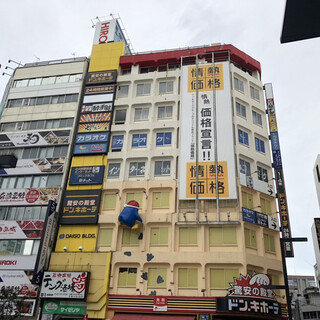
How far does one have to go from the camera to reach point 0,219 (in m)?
38.3

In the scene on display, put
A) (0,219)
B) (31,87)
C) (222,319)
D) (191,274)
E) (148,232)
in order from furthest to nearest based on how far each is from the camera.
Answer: (31,87) → (0,219) → (148,232) → (191,274) → (222,319)

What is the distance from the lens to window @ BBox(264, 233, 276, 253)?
34.5 meters

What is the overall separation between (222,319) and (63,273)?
1592 cm

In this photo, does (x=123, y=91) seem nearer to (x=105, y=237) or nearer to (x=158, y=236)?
(x=105, y=237)

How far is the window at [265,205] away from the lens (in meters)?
36.4

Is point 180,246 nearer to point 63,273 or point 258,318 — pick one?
point 258,318

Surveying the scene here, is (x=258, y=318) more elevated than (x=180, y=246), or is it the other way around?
(x=180, y=246)

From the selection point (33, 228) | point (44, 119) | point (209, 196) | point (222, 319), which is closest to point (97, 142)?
point (44, 119)

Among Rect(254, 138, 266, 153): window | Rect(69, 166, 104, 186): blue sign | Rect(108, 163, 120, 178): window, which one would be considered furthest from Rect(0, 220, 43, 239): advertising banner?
Rect(254, 138, 266, 153): window

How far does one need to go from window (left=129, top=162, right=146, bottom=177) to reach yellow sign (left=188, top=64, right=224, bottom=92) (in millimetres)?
11529

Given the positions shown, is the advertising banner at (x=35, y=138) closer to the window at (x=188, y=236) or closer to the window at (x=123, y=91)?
the window at (x=123, y=91)

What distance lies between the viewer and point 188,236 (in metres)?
34.0

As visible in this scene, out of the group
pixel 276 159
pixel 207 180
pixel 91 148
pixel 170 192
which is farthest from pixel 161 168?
pixel 276 159

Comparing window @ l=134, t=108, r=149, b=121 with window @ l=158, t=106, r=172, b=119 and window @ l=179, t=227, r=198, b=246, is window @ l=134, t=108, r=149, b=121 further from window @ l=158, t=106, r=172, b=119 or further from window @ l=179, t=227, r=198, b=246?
window @ l=179, t=227, r=198, b=246
